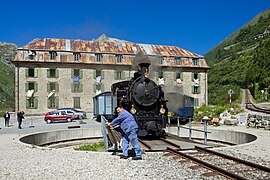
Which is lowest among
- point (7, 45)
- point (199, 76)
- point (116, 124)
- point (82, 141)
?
point (82, 141)

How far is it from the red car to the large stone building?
805 centimetres

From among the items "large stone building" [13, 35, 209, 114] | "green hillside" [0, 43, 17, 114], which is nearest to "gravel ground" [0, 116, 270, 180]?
"large stone building" [13, 35, 209, 114]

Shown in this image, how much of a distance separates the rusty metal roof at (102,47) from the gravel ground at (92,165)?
32.3 metres

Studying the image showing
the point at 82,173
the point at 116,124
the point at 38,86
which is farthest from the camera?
the point at 38,86

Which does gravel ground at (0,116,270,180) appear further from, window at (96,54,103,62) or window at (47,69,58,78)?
window at (96,54,103,62)

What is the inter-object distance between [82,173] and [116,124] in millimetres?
2192

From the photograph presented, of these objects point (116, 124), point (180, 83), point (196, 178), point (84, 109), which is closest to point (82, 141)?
point (116, 124)

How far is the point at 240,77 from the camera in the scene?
75.3 metres

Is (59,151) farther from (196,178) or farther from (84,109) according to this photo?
(84,109)

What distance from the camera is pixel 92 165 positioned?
7805 millimetres

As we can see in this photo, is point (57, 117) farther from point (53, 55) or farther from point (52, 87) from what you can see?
point (53, 55)

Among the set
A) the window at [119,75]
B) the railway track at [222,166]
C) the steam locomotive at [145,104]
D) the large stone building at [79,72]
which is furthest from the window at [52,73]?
the railway track at [222,166]

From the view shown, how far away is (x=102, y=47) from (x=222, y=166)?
37378 mm

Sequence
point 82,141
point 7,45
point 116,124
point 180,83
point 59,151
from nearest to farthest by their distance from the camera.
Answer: point 116,124, point 59,151, point 82,141, point 180,83, point 7,45
